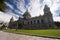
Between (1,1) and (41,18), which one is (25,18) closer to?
(41,18)

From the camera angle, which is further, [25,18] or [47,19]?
[25,18]

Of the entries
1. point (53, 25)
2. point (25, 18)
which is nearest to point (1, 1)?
point (53, 25)

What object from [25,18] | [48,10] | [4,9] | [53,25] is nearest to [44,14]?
[48,10]

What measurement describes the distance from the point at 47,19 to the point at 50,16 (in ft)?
11.9

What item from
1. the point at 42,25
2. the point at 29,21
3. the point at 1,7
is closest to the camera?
the point at 1,7

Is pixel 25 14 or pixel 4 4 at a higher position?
pixel 25 14

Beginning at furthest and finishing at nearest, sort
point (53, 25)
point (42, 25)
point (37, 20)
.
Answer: point (37, 20) → point (42, 25) → point (53, 25)

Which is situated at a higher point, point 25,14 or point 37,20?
point 25,14

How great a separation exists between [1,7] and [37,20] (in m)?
80.8

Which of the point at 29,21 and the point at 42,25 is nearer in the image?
the point at 42,25

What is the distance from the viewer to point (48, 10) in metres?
77.6

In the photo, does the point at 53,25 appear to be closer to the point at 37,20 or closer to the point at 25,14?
the point at 37,20

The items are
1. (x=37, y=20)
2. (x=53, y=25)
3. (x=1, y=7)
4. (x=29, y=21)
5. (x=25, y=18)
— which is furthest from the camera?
(x=25, y=18)

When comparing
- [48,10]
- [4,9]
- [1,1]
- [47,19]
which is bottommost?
[4,9]
